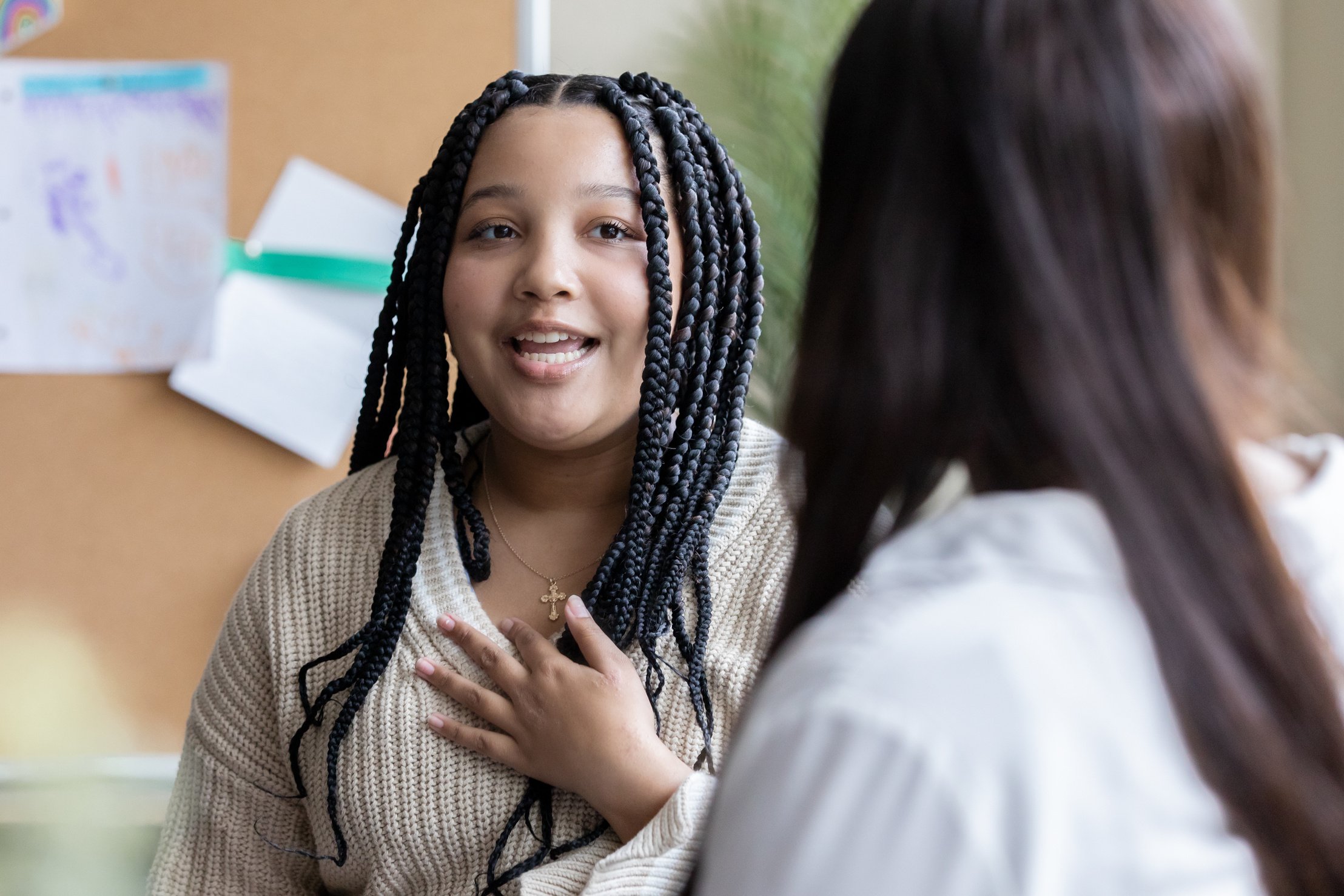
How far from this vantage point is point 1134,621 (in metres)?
0.44

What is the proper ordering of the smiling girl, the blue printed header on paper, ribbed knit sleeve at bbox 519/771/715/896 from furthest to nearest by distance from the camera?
the blue printed header on paper, the smiling girl, ribbed knit sleeve at bbox 519/771/715/896

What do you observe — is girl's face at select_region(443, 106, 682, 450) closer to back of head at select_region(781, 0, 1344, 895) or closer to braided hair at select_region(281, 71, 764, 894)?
braided hair at select_region(281, 71, 764, 894)

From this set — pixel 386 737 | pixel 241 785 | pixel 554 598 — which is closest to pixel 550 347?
pixel 554 598

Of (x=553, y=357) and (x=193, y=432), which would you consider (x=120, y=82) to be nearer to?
(x=193, y=432)

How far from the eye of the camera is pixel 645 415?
1.03 meters

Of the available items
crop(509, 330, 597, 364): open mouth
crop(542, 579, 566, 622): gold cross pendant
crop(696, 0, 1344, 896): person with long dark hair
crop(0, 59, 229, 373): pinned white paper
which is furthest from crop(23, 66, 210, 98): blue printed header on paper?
crop(696, 0, 1344, 896): person with long dark hair

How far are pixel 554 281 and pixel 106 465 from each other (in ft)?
2.72

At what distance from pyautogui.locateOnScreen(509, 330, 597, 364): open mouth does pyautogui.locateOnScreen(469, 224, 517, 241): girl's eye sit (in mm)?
89

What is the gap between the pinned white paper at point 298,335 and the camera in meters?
1.52

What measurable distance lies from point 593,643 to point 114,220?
37.0 inches

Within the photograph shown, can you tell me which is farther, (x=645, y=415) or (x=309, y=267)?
(x=309, y=267)

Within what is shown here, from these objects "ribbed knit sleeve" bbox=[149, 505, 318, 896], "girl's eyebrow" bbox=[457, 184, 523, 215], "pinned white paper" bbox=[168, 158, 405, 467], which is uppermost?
"girl's eyebrow" bbox=[457, 184, 523, 215]

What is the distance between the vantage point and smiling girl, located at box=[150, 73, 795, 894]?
0.98m

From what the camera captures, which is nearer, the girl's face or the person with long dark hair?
the person with long dark hair
